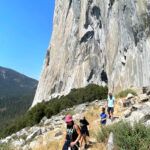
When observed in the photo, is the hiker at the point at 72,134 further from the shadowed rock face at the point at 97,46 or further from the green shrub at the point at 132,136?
the shadowed rock face at the point at 97,46

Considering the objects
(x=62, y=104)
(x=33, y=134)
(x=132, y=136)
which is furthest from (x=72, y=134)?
(x=62, y=104)

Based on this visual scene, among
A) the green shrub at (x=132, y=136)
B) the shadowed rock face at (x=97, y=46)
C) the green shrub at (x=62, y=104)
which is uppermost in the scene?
the shadowed rock face at (x=97, y=46)

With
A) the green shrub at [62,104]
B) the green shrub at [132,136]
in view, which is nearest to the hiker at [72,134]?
the green shrub at [132,136]

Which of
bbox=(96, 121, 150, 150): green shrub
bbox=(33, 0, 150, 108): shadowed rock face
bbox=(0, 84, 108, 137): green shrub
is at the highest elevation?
bbox=(33, 0, 150, 108): shadowed rock face

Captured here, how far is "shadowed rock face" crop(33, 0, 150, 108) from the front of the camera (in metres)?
46.8

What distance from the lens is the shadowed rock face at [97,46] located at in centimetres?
4684

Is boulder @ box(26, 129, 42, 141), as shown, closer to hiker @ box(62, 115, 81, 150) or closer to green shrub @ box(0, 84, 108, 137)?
hiker @ box(62, 115, 81, 150)

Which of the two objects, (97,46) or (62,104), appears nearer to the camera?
Answer: (62,104)

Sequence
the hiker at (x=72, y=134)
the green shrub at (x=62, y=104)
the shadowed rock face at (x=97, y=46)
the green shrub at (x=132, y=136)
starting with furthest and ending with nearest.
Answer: the green shrub at (x=62, y=104) < the shadowed rock face at (x=97, y=46) < the hiker at (x=72, y=134) < the green shrub at (x=132, y=136)

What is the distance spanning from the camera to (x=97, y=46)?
87.0 metres

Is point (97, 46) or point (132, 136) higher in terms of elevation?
point (97, 46)

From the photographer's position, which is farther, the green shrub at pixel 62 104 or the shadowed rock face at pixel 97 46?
the green shrub at pixel 62 104

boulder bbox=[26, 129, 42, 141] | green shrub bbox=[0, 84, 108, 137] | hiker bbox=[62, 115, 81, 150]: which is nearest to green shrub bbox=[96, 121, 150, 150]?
hiker bbox=[62, 115, 81, 150]

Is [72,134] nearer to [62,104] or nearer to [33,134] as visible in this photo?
[33,134]
